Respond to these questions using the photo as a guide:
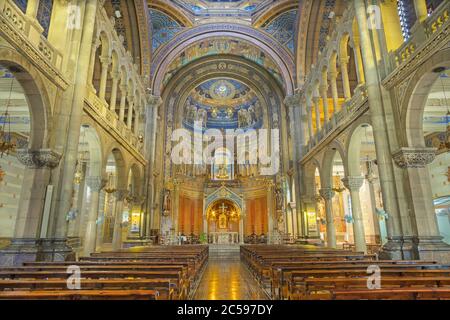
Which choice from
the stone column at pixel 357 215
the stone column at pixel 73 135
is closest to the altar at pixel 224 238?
the stone column at pixel 357 215

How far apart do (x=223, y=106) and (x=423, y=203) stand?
25.8 meters

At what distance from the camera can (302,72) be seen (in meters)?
22.0

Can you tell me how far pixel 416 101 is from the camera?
858 cm

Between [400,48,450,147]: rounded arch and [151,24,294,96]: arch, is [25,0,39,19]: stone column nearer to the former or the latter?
[400,48,450,147]: rounded arch

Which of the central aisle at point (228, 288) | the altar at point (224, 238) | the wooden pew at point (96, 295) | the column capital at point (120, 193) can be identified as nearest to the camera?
the wooden pew at point (96, 295)

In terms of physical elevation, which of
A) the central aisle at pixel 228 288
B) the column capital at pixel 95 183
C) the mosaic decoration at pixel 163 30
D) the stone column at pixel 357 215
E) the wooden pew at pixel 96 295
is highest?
the mosaic decoration at pixel 163 30

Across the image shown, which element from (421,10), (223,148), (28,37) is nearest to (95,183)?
(28,37)

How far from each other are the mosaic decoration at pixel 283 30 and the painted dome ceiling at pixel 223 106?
8113 millimetres

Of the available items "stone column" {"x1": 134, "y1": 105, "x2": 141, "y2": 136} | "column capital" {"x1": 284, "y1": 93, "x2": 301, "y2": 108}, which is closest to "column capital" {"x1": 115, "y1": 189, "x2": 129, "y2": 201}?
"stone column" {"x1": 134, "y1": 105, "x2": 141, "y2": 136}

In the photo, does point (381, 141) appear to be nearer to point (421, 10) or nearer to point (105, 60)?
point (421, 10)

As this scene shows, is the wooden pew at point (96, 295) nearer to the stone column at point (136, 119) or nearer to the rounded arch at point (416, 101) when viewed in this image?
the rounded arch at point (416, 101)

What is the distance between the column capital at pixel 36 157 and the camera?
27.0 ft

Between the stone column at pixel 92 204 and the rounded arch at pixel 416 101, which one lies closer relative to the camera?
the rounded arch at pixel 416 101

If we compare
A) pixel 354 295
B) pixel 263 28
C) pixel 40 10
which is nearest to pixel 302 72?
pixel 263 28
